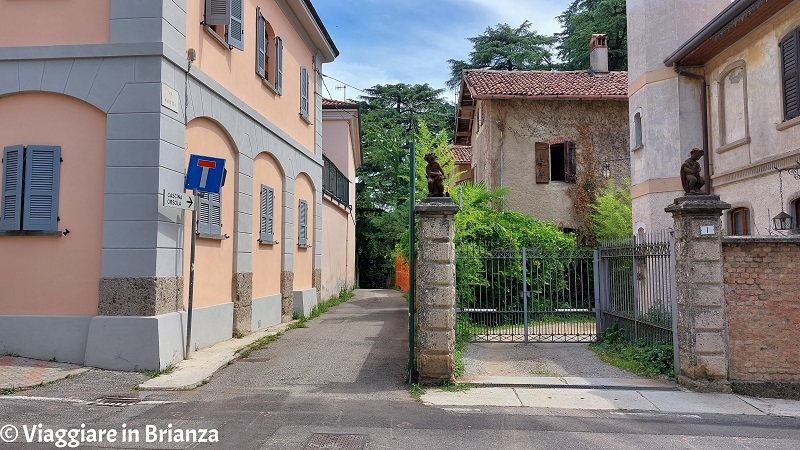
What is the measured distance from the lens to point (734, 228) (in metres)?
13.5

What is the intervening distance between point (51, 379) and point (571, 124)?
1835 centimetres

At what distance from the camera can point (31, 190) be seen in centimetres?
840

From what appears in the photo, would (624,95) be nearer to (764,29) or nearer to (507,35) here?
(764,29)

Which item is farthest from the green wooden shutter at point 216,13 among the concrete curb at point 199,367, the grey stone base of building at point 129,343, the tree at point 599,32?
the tree at point 599,32

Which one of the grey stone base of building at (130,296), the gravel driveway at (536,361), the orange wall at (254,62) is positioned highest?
the orange wall at (254,62)

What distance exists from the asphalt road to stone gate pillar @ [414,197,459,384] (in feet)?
1.80

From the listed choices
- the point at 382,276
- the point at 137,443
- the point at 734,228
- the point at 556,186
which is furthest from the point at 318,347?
the point at 382,276

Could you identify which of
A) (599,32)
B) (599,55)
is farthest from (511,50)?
(599,55)

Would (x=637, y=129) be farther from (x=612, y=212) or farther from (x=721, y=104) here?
(x=612, y=212)

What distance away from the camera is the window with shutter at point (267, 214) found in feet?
41.4

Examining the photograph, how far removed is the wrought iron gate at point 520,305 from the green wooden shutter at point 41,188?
710 cm

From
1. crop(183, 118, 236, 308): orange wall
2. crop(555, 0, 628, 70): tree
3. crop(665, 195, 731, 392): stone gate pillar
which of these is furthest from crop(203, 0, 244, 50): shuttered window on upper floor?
crop(555, 0, 628, 70): tree

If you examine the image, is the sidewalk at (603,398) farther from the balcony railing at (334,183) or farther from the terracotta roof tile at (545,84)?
the terracotta roof tile at (545,84)

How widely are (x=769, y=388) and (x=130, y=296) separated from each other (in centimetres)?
858
